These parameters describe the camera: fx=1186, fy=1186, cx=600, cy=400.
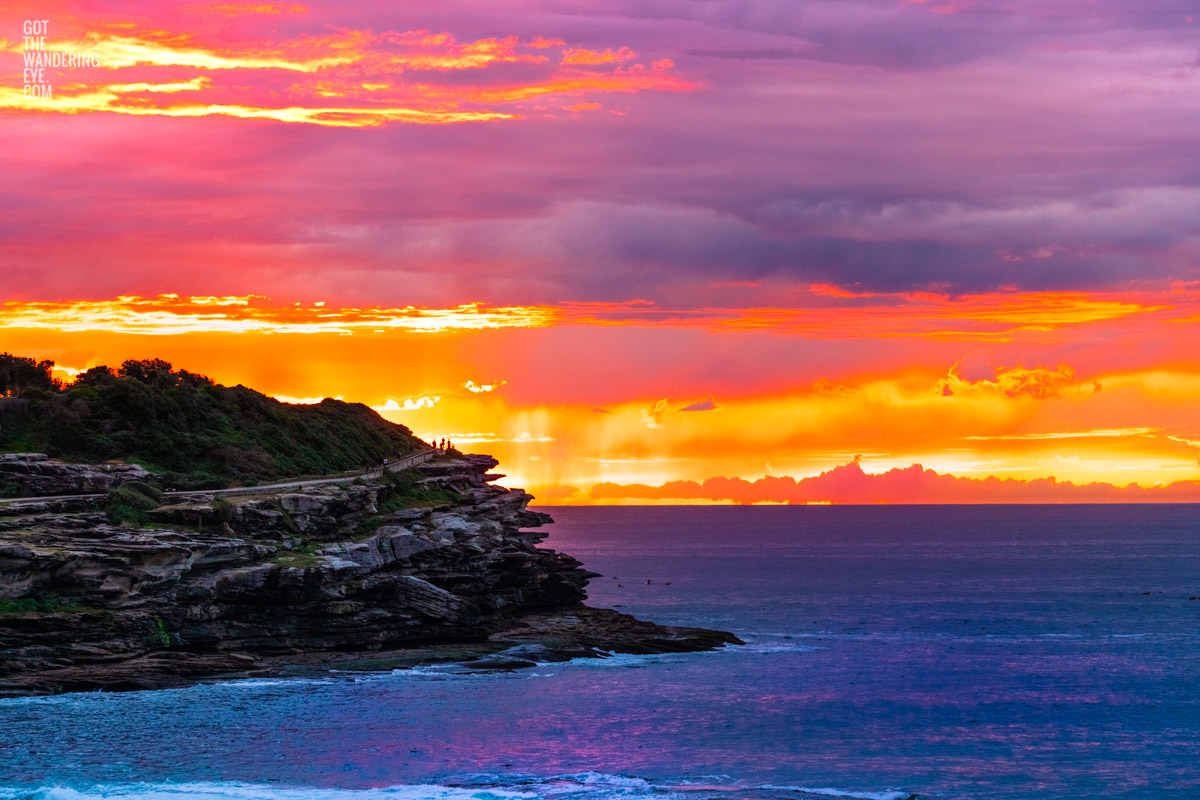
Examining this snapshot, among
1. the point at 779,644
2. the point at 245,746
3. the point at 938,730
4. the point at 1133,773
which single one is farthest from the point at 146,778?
the point at 779,644

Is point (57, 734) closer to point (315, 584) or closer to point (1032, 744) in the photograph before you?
point (315, 584)

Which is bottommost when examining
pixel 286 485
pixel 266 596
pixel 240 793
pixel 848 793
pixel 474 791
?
pixel 848 793

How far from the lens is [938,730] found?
54.5m

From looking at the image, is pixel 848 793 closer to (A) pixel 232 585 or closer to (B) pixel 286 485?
(A) pixel 232 585

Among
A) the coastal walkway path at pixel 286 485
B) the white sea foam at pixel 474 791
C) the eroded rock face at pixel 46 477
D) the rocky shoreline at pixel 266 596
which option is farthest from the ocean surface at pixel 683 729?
the eroded rock face at pixel 46 477

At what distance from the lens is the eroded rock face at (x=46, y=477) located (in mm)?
67500

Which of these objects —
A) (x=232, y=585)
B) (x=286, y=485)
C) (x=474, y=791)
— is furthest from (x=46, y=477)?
(x=474, y=791)

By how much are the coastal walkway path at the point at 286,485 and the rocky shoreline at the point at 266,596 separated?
850 mm

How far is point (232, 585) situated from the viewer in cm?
6203

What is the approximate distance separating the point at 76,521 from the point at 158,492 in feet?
27.3

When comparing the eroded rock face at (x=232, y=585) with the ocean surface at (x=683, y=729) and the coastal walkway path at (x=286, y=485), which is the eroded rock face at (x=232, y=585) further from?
the ocean surface at (x=683, y=729)

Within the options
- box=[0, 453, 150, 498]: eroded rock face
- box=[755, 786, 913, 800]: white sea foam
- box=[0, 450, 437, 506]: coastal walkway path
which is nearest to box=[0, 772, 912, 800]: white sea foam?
box=[755, 786, 913, 800]: white sea foam

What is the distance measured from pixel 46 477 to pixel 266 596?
53.2 feet

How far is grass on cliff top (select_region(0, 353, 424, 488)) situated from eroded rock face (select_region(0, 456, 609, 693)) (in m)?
7.81
